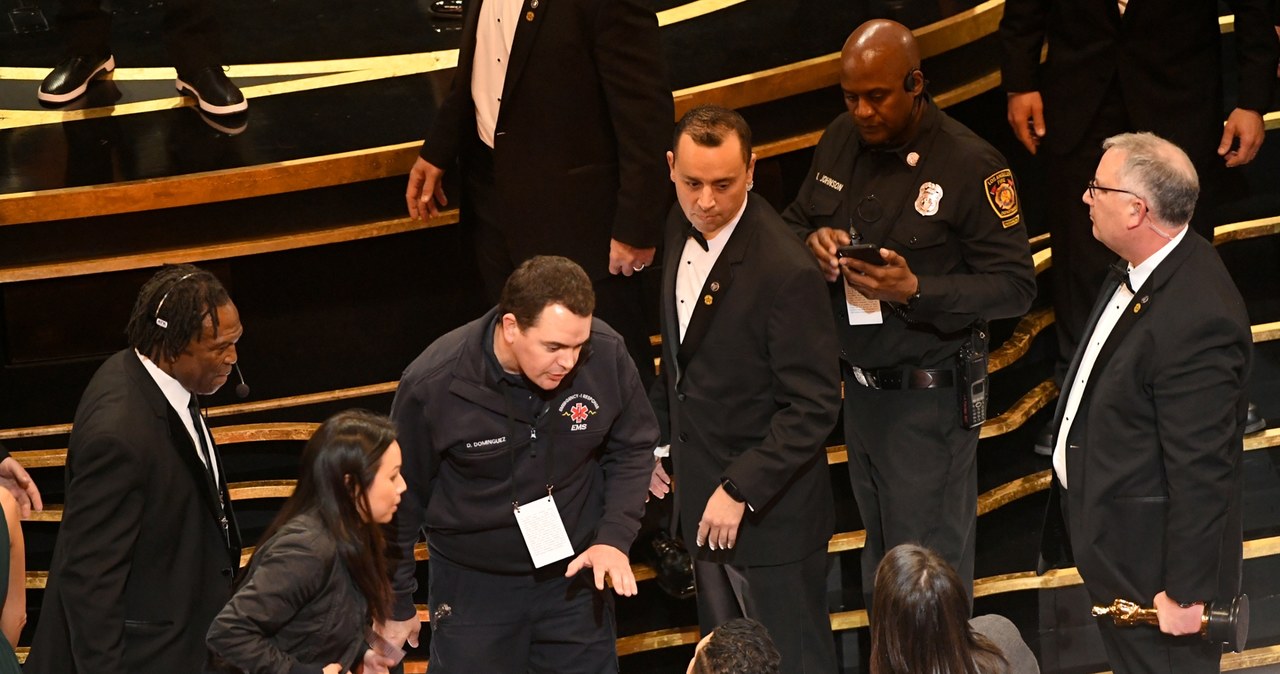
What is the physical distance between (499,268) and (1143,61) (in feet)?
6.96

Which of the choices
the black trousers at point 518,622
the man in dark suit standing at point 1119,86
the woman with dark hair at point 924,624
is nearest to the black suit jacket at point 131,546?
the black trousers at point 518,622

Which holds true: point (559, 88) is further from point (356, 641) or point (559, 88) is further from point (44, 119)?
point (44, 119)

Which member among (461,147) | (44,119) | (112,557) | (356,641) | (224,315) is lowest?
(356,641)

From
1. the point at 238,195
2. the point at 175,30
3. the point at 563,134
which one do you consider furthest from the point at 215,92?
the point at 563,134

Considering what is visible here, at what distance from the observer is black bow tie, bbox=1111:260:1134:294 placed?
3.50m

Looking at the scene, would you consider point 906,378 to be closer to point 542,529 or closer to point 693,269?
point 693,269

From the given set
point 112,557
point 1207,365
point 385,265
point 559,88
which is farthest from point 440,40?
point 1207,365

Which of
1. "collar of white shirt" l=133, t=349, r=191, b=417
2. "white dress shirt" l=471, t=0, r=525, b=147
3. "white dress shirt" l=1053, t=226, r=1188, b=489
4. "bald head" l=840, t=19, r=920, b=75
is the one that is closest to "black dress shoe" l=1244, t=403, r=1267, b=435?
"white dress shirt" l=1053, t=226, r=1188, b=489

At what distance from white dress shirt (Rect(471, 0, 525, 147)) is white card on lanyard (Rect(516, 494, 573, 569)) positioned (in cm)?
119

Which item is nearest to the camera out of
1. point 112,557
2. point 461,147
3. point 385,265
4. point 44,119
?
point 112,557

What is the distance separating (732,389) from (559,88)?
1036 millimetres

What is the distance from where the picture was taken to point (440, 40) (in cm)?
594

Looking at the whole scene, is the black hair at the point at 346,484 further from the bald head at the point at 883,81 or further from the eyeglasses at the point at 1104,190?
the eyeglasses at the point at 1104,190

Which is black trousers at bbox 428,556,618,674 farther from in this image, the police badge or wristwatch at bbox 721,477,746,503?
the police badge
